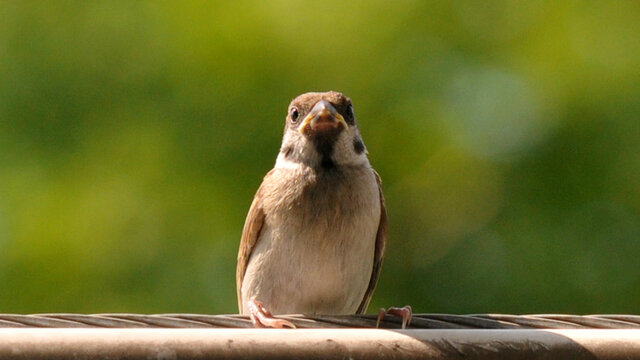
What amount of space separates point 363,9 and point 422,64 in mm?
540

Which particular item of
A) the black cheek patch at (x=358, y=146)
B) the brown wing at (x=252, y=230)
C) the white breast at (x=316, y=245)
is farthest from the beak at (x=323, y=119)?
the brown wing at (x=252, y=230)

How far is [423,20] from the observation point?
779 cm

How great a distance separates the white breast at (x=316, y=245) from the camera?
4938 mm

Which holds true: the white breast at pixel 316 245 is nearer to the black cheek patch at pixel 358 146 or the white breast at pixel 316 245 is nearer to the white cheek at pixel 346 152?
the white cheek at pixel 346 152

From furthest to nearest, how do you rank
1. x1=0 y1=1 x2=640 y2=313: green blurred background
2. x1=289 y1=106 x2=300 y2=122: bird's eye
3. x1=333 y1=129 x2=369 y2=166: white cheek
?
x1=0 y1=1 x2=640 y2=313: green blurred background, x1=289 y1=106 x2=300 y2=122: bird's eye, x1=333 y1=129 x2=369 y2=166: white cheek

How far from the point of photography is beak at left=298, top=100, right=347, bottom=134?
17.1 ft

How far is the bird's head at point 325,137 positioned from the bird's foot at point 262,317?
74cm

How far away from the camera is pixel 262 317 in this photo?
4480mm

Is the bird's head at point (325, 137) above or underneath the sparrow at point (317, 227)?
above

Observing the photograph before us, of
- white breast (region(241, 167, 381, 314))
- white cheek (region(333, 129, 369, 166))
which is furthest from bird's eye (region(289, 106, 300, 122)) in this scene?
white breast (region(241, 167, 381, 314))

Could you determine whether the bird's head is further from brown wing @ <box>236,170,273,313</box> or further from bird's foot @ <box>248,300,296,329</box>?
bird's foot @ <box>248,300,296,329</box>

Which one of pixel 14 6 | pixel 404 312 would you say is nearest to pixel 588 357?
pixel 404 312

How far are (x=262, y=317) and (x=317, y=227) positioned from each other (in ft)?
1.99

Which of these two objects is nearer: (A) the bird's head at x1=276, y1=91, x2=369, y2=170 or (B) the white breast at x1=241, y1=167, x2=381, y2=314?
(B) the white breast at x1=241, y1=167, x2=381, y2=314
